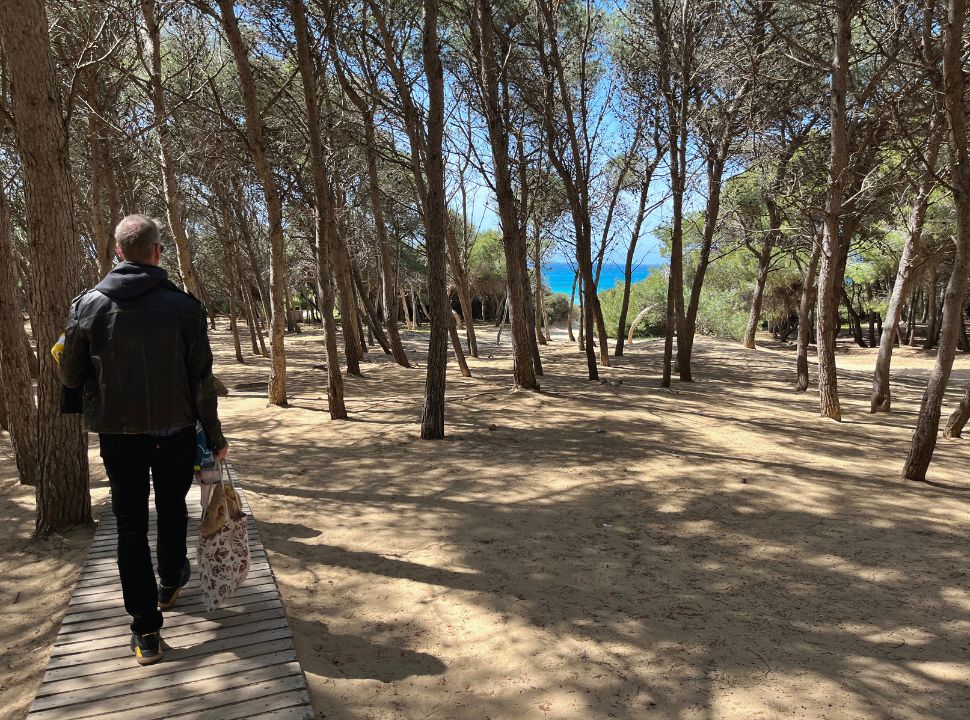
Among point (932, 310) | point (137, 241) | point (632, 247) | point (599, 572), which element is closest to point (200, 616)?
point (137, 241)

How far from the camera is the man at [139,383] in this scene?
2346 mm

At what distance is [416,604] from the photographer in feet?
11.6

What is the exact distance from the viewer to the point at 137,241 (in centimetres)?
243

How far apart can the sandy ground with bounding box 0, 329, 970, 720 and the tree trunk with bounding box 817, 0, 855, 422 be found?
1315 mm

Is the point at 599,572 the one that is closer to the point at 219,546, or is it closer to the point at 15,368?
the point at 219,546

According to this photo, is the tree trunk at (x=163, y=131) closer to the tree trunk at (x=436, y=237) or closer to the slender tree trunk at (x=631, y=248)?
the tree trunk at (x=436, y=237)

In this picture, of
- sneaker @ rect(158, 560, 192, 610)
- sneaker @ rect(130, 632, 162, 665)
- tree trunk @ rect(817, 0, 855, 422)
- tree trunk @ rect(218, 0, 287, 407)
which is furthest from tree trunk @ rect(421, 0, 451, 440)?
tree trunk @ rect(817, 0, 855, 422)

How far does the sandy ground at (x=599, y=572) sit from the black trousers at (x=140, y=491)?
0.78 metres

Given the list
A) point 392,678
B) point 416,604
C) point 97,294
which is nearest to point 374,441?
point 416,604

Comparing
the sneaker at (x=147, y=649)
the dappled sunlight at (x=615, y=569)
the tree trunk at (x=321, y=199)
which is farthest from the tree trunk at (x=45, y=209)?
the tree trunk at (x=321, y=199)

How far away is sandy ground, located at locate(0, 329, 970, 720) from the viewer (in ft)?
9.02

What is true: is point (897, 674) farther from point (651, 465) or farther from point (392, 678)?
point (651, 465)

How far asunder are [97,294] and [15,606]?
2359mm

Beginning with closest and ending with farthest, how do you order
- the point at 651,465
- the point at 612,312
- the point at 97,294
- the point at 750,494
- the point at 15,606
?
the point at 97,294
the point at 15,606
the point at 750,494
the point at 651,465
the point at 612,312
